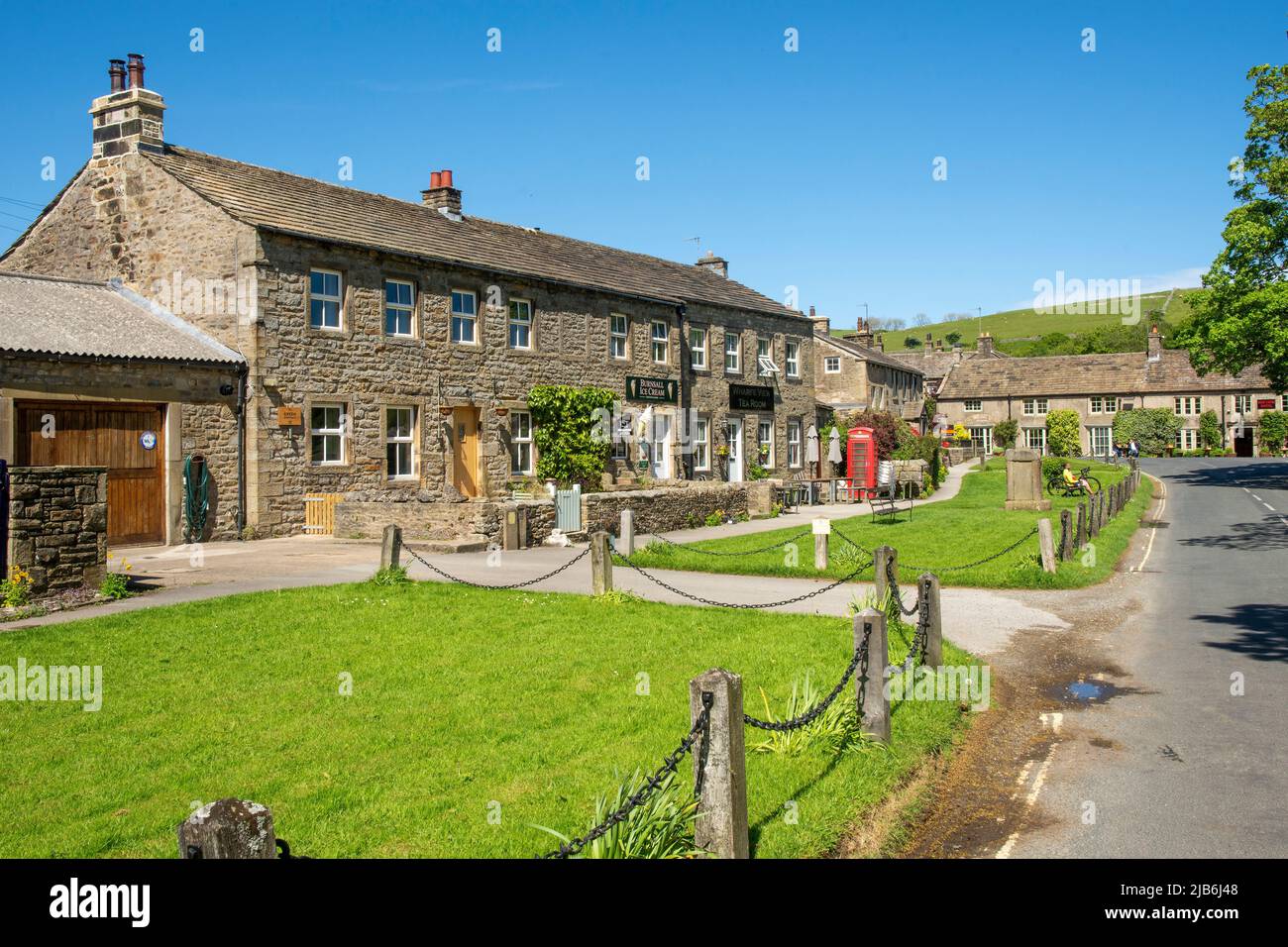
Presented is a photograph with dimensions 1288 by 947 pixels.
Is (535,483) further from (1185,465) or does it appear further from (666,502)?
(1185,465)

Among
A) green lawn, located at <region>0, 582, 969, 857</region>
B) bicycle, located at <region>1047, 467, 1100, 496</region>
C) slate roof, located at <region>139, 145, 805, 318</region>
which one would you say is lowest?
green lawn, located at <region>0, 582, 969, 857</region>

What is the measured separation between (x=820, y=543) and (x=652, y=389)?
651 inches

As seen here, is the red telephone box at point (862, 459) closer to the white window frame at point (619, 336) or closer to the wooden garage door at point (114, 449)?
the white window frame at point (619, 336)

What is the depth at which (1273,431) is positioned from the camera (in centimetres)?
6912

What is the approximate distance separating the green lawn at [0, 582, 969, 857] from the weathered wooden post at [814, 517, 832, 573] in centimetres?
425

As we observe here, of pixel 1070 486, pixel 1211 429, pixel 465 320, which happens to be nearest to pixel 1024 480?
pixel 1070 486

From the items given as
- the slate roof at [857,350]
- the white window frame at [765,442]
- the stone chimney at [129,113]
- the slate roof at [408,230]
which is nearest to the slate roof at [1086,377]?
the slate roof at [857,350]

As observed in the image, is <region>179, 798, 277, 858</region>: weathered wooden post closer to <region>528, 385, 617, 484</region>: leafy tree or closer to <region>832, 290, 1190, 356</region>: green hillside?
<region>528, 385, 617, 484</region>: leafy tree

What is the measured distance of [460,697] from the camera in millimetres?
8734

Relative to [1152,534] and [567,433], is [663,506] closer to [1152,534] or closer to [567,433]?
[567,433]

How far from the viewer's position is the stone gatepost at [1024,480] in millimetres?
30125

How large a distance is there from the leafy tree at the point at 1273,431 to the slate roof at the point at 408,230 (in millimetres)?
50285

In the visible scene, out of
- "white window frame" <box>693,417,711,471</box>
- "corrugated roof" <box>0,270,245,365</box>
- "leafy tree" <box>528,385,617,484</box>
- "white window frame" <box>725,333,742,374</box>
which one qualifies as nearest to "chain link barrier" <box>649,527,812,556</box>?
"leafy tree" <box>528,385,617,484</box>

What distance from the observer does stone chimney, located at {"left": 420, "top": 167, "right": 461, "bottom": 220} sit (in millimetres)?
30453
